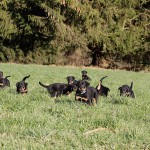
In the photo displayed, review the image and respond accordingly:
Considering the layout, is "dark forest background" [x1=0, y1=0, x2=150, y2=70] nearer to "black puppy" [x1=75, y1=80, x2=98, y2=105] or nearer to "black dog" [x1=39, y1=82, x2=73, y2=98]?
"black dog" [x1=39, y1=82, x2=73, y2=98]

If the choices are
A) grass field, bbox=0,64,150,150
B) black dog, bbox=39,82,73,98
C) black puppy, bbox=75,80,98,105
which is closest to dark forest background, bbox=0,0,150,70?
black dog, bbox=39,82,73,98

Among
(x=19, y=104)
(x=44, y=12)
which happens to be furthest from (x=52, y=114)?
(x=44, y=12)

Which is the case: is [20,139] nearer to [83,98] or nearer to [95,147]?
[95,147]

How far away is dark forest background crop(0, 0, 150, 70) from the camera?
32.8 m

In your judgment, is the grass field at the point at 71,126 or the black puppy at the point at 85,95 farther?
the black puppy at the point at 85,95

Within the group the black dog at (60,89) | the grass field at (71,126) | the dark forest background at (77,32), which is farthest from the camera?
the dark forest background at (77,32)

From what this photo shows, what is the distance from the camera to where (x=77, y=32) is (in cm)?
3347

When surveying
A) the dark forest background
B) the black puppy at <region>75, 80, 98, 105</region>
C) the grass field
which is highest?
the dark forest background

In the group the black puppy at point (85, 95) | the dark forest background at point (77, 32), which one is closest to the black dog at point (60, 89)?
the black puppy at point (85, 95)

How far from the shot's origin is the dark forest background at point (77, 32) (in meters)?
32.8

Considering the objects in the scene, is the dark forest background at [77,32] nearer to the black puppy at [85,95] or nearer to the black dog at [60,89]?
the black dog at [60,89]

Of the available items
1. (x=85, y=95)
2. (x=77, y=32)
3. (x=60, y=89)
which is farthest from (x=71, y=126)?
(x=77, y=32)

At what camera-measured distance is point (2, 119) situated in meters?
6.03

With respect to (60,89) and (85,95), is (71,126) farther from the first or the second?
(60,89)
